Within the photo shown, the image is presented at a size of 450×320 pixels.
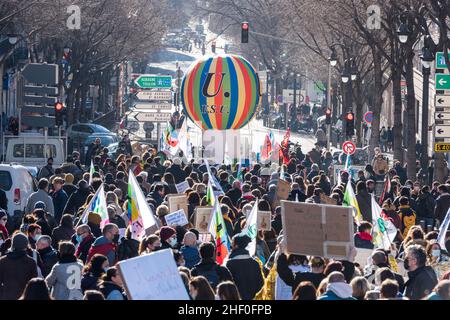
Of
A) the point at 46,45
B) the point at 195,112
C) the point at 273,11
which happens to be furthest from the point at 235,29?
the point at 195,112

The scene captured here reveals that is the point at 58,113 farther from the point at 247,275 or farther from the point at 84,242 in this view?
the point at 247,275

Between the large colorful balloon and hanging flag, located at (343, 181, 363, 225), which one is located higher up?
the large colorful balloon

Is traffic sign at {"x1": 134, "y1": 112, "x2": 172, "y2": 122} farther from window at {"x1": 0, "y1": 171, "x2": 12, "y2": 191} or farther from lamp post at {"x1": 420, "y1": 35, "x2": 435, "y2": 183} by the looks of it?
window at {"x1": 0, "y1": 171, "x2": 12, "y2": 191}

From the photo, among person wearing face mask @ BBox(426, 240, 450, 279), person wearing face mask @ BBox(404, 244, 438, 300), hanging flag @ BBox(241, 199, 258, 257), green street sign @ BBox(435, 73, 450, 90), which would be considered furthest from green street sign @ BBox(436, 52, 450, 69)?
person wearing face mask @ BBox(404, 244, 438, 300)

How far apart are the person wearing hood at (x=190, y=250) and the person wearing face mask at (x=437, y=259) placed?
2559 mm

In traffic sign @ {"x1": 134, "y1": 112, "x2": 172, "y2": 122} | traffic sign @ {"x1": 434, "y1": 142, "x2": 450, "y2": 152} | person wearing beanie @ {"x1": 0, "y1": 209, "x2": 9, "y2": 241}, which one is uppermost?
traffic sign @ {"x1": 134, "y1": 112, "x2": 172, "y2": 122}

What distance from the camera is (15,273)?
1405 centimetres

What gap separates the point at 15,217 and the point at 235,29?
8530 cm

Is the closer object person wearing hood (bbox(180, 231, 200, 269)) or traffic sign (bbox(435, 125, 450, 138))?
person wearing hood (bbox(180, 231, 200, 269))

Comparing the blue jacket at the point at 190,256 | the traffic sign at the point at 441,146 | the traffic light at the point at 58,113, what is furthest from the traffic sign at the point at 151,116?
the blue jacket at the point at 190,256

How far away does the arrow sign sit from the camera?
27.8 meters

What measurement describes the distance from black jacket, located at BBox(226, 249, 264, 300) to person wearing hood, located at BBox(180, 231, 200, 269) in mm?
862

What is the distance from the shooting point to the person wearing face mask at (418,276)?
44.2 feet

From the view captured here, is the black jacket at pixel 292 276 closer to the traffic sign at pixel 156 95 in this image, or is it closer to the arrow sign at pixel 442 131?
A: the arrow sign at pixel 442 131
